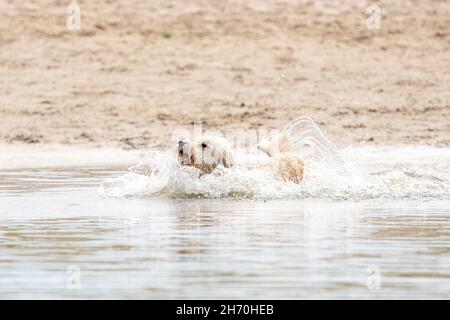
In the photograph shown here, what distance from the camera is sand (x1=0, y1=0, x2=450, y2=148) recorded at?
18844mm

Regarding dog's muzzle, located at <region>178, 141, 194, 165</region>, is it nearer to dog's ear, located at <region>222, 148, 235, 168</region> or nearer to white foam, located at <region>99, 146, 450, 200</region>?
white foam, located at <region>99, 146, 450, 200</region>

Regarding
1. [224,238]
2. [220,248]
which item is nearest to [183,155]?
[224,238]

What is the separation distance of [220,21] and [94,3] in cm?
237

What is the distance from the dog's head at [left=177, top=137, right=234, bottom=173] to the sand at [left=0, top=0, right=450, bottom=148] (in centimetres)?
629

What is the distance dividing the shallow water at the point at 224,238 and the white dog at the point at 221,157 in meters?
0.15

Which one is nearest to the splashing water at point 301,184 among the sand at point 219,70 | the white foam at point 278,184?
the white foam at point 278,184

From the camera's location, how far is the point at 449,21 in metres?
23.3

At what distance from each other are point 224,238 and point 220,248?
471 mm

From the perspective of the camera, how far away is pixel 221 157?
38.7 feet

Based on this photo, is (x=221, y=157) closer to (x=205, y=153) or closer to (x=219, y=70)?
(x=205, y=153)

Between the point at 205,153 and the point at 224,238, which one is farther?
the point at 205,153

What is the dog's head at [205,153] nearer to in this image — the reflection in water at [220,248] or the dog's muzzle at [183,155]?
the dog's muzzle at [183,155]

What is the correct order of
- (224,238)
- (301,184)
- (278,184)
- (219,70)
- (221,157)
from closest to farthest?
1. (224,238)
2. (221,157)
3. (278,184)
4. (301,184)
5. (219,70)

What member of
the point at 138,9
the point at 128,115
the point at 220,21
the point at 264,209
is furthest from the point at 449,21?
the point at 264,209
